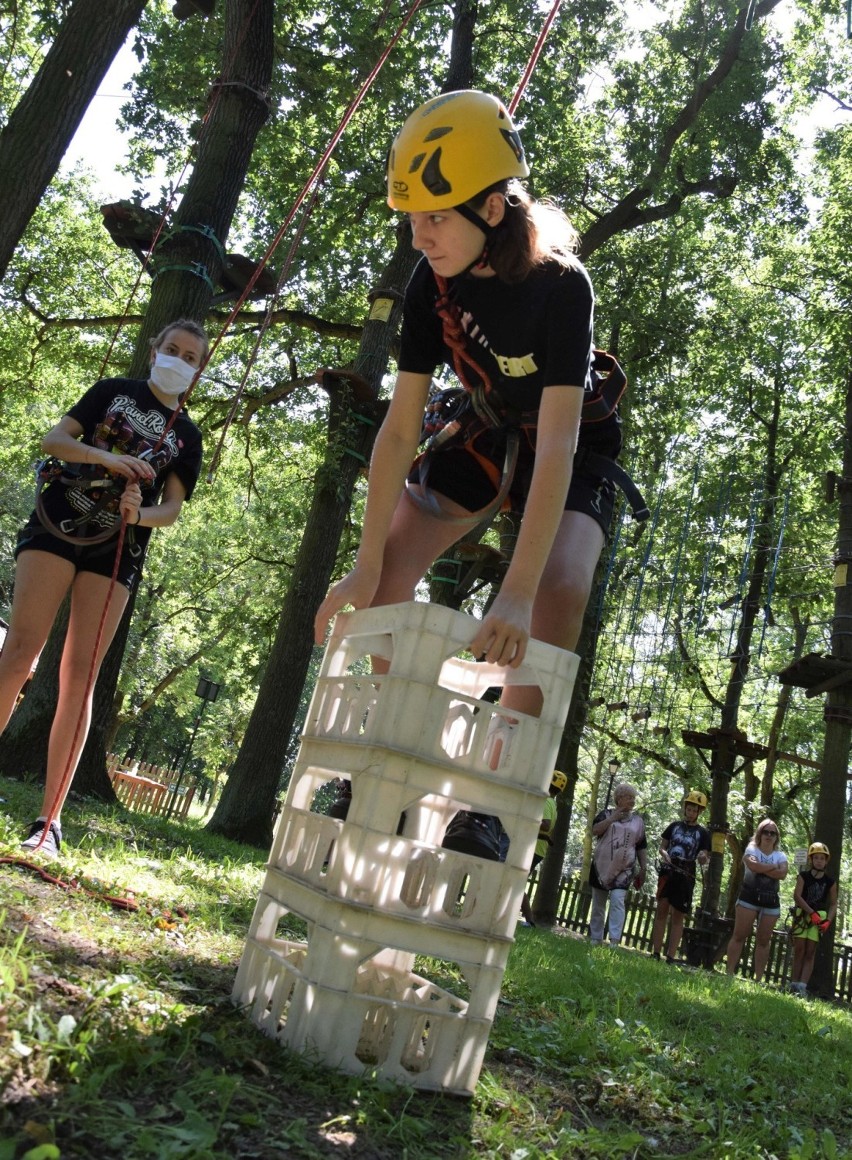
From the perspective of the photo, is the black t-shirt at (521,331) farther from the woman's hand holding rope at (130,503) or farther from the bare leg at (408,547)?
the woman's hand holding rope at (130,503)

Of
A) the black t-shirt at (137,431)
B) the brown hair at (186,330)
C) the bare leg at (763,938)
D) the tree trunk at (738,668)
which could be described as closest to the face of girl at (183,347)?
the brown hair at (186,330)

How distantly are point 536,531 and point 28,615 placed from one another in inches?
81.6

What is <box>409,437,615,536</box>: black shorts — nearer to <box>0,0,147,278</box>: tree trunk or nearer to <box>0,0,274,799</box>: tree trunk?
<box>0,0,147,278</box>: tree trunk

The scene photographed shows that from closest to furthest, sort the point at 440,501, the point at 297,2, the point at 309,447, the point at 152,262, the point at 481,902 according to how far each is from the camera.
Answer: the point at 481,902, the point at 440,501, the point at 152,262, the point at 297,2, the point at 309,447

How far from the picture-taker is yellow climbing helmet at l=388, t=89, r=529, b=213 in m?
2.57

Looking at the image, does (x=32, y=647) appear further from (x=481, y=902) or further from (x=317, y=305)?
(x=317, y=305)

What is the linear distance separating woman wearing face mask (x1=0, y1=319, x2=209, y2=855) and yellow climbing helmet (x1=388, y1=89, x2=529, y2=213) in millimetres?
1629

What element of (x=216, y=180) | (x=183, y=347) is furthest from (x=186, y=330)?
(x=216, y=180)

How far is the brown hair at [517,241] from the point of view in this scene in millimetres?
2627

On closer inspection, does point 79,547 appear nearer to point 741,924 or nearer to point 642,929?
point 741,924

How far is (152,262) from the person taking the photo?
25.0 feet

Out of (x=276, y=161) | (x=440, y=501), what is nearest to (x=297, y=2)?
(x=276, y=161)

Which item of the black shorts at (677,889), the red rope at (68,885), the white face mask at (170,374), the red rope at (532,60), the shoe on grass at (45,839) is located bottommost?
the red rope at (68,885)

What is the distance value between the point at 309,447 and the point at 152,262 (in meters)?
12.8
